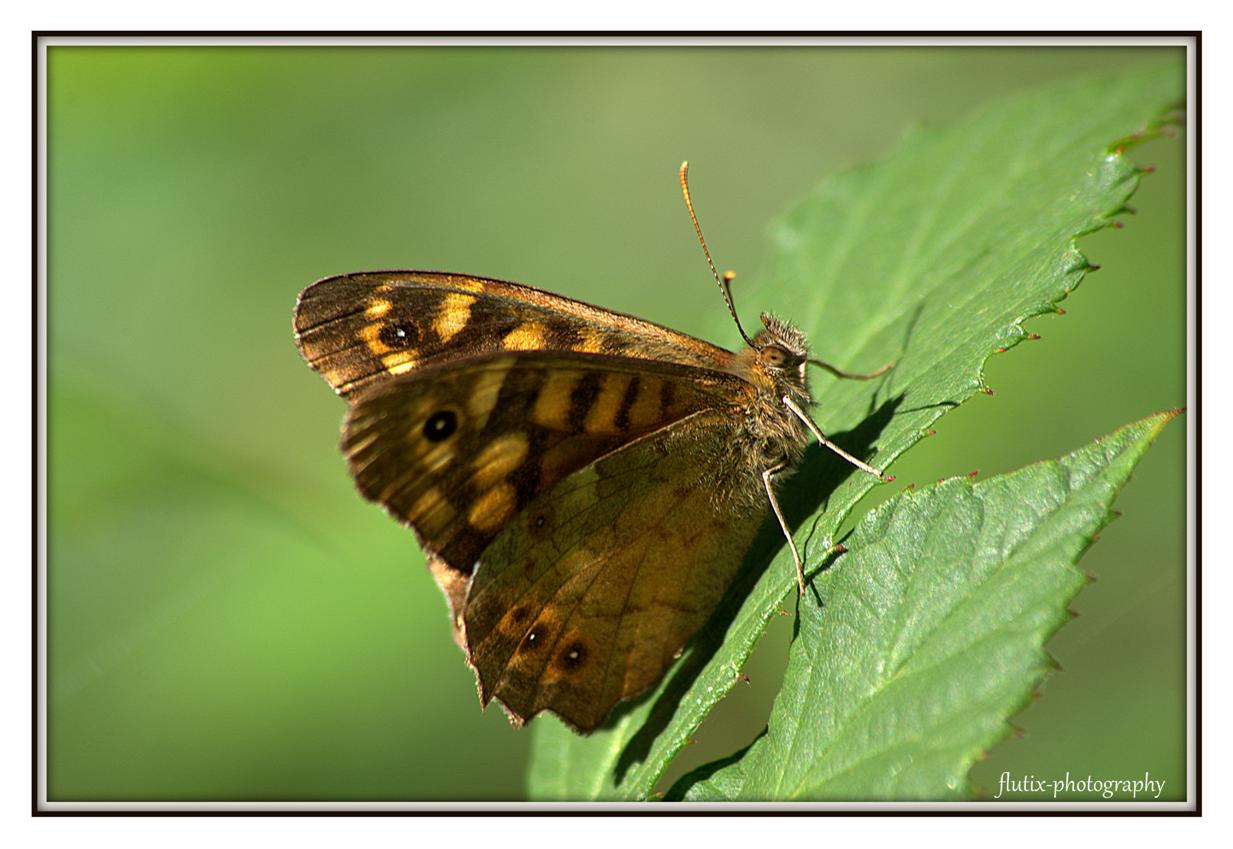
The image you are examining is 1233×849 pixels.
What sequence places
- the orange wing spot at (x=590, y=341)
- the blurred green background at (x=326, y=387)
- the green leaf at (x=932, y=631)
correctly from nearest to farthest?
1. the green leaf at (x=932, y=631)
2. the orange wing spot at (x=590, y=341)
3. the blurred green background at (x=326, y=387)

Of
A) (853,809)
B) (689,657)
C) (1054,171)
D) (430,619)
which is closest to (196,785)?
(430,619)

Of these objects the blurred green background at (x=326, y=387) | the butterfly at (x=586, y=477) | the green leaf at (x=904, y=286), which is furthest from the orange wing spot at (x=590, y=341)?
the blurred green background at (x=326, y=387)

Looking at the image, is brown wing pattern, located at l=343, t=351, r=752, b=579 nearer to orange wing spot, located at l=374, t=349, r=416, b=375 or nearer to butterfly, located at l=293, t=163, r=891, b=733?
butterfly, located at l=293, t=163, r=891, b=733

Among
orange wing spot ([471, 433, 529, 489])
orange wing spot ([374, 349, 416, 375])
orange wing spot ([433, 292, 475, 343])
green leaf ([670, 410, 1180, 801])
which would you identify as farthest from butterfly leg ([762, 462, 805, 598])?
orange wing spot ([374, 349, 416, 375])

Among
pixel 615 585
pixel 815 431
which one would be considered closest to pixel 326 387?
pixel 615 585

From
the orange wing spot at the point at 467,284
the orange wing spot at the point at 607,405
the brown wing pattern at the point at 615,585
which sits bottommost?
the brown wing pattern at the point at 615,585

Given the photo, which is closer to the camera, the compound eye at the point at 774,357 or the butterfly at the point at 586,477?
the butterfly at the point at 586,477

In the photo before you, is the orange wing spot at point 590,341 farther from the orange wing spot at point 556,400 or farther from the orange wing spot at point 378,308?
the orange wing spot at point 378,308
